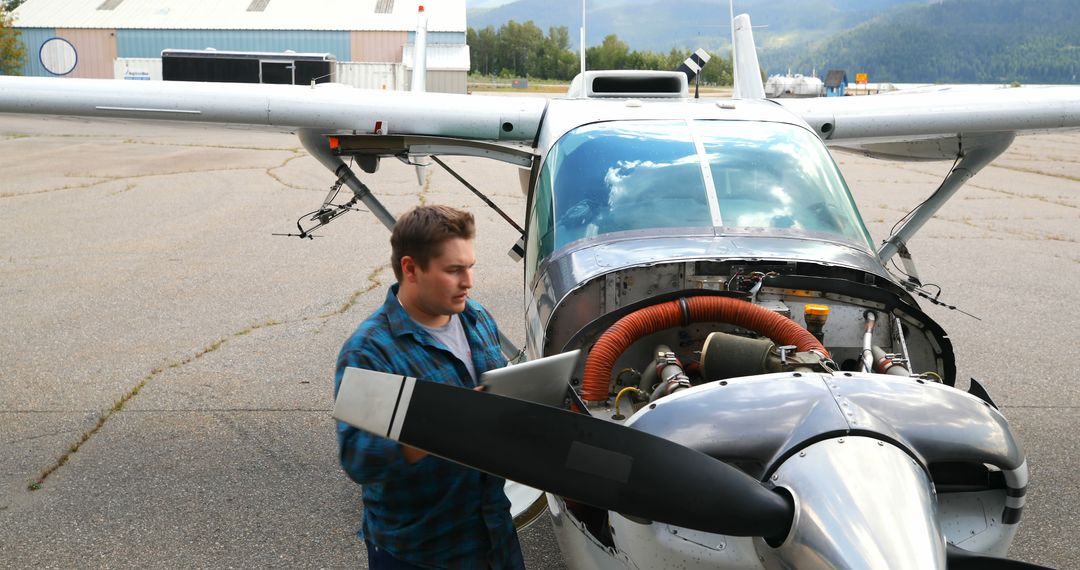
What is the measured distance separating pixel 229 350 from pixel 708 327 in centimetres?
465

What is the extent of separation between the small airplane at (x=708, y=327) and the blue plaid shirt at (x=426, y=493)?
26cm

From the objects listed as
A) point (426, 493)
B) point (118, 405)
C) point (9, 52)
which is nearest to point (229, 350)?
point (118, 405)

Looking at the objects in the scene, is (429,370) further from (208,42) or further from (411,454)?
(208,42)

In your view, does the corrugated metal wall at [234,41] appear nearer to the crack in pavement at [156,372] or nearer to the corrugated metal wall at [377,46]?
the corrugated metal wall at [377,46]

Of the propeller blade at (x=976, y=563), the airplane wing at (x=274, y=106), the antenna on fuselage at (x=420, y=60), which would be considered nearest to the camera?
the propeller blade at (x=976, y=563)

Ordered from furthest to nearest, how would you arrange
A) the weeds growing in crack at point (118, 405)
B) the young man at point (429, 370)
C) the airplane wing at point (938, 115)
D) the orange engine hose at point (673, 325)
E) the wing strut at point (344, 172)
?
the airplane wing at point (938, 115) → the wing strut at point (344, 172) → the weeds growing in crack at point (118, 405) → the orange engine hose at point (673, 325) → the young man at point (429, 370)

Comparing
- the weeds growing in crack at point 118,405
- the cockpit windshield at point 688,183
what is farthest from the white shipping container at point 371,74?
the cockpit windshield at point 688,183

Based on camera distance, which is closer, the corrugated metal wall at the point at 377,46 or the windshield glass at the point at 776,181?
the windshield glass at the point at 776,181

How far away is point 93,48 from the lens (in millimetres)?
47750

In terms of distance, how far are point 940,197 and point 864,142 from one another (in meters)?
0.62

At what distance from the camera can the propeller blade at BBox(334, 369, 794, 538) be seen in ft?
6.64

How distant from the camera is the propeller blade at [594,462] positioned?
2.03 m

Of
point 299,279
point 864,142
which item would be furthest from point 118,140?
point 864,142

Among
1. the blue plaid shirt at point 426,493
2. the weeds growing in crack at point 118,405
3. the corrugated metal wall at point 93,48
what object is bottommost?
the weeds growing in crack at point 118,405
